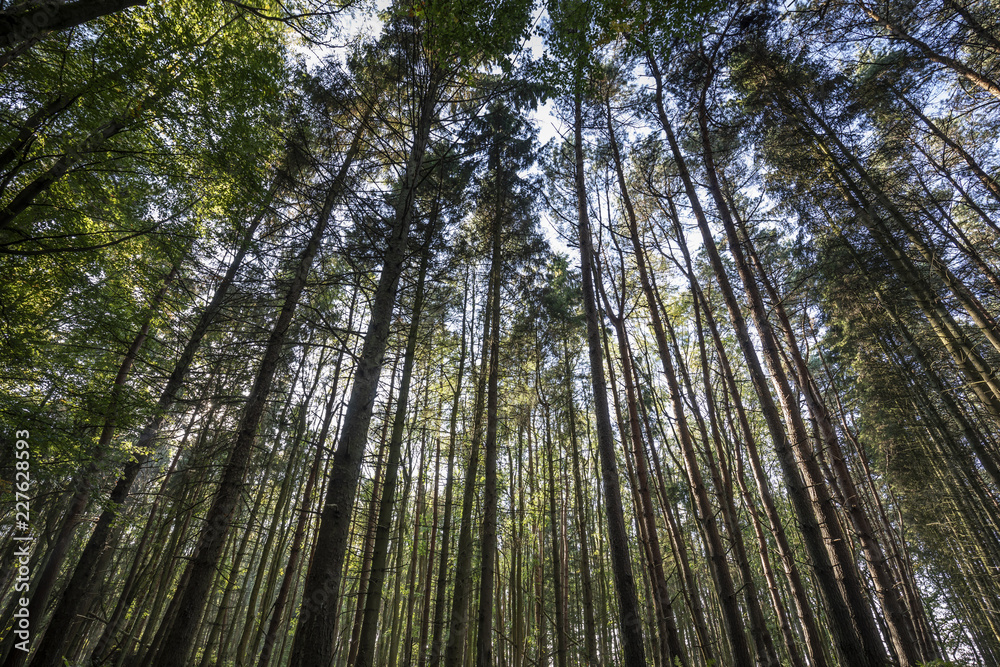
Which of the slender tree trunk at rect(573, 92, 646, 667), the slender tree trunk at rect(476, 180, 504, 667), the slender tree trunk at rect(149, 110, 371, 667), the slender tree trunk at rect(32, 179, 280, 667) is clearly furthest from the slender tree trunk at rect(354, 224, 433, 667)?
the slender tree trunk at rect(32, 179, 280, 667)

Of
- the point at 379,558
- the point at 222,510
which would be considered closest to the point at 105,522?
the point at 222,510

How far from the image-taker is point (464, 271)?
9.85m

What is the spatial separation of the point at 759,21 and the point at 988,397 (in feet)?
28.7

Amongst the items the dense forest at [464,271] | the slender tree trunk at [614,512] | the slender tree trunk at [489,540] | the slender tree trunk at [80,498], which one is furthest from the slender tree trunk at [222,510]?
the slender tree trunk at [614,512]

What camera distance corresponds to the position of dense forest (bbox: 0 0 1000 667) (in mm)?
4297

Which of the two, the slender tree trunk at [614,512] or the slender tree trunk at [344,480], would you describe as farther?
the slender tree trunk at [614,512]

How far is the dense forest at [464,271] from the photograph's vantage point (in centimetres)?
430

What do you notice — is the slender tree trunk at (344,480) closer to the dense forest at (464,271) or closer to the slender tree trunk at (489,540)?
the dense forest at (464,271)

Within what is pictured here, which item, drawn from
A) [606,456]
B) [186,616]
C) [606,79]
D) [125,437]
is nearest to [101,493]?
[186,616]

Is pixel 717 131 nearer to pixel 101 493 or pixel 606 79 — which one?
pixel 606 79

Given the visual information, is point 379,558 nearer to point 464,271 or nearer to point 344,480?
point 344,480

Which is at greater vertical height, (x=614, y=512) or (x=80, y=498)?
(x=80, y=498)

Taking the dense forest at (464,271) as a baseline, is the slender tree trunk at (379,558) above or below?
below

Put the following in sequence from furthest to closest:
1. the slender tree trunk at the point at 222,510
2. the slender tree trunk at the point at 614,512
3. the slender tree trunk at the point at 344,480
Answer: the slender tree trunk at the point at 222,510, the slender tree trunk at the point at 614,512, the slender tree trunk at the point at 344,480
